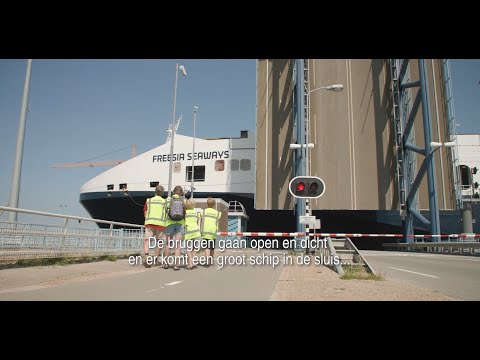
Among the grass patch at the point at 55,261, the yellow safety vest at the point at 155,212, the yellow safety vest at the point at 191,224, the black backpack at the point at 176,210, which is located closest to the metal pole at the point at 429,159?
the yellow safety vest at the point at 191,224

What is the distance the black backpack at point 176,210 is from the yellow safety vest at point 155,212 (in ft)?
0.91

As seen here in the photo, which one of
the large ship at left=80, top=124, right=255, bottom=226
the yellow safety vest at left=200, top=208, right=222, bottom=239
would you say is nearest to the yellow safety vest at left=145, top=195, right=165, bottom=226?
the yellow safety vest at left=200, top=208, right=222, bottom=239

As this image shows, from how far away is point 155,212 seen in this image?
27.7ft

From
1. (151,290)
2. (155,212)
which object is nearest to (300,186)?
(155,212)

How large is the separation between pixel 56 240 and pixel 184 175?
35.7 m

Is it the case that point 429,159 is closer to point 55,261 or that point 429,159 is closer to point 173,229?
point 173,229

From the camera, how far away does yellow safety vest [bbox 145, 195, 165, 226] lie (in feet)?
27.6

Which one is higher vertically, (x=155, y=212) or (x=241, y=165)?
(x=241, y=165)

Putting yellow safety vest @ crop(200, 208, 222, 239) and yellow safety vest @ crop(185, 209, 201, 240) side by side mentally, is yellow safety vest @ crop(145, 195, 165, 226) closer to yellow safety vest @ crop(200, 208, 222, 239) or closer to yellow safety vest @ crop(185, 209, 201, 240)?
yellow safety vest @ crop(185, 209, 201, 240)

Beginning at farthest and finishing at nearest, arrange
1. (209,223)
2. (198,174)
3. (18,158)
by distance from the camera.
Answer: (198,174) → (18,158) → (209,223)

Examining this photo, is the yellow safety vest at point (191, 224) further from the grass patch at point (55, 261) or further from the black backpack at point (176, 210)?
the grass patch at point (55, 261)

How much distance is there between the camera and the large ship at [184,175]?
137 feet
